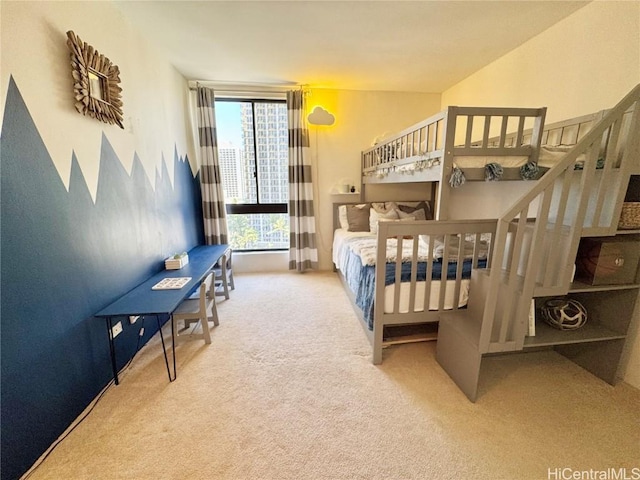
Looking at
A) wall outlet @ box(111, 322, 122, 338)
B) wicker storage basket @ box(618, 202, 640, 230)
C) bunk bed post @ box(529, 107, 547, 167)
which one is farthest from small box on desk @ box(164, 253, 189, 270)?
wicker storage basket @ box(618, 202, 640, 230)

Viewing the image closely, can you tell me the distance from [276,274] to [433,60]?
3.24 metres

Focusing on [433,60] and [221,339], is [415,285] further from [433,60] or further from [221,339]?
[433,60]

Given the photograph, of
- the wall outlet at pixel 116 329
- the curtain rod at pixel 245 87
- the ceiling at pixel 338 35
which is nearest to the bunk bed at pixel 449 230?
the ceiling at pixel 338 35

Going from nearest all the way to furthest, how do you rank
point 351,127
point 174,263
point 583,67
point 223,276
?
point 583,67 → point 174,263 → point 223,276 → point 351,127

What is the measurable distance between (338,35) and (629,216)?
2.44 m

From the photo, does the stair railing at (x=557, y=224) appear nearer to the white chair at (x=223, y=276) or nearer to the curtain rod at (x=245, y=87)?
the white chair at (x=223, y=276)

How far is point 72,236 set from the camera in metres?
1.52

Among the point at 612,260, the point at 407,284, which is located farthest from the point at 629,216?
the point at 407,284

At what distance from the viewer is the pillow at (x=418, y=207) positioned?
3.74m

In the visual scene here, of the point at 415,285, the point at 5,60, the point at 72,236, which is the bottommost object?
the point at 415,285

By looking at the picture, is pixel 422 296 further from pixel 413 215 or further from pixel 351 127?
pixel 351 127

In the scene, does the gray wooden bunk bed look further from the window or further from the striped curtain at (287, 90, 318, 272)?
the window

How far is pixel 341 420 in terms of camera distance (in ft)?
4.99

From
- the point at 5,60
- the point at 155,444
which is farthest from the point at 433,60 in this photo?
the point at 155,444
